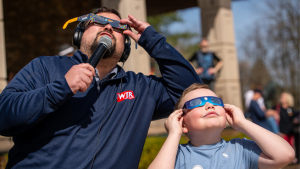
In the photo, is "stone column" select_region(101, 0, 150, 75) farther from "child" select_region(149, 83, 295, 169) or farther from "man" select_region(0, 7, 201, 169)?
"child" select_region(149, 83, 295, 169)

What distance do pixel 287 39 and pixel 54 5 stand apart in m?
21.8

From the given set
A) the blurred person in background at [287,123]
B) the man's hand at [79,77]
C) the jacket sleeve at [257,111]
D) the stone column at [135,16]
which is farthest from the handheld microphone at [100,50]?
the blurred person in background at [287,123]

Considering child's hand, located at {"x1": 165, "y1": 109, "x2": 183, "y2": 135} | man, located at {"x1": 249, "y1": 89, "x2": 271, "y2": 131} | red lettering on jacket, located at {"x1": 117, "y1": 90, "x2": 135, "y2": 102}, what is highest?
red lettering on jacket, located at {"x1": 117, "y1": 90, "x2": 135, "y2": 102}

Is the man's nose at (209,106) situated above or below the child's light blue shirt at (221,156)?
above

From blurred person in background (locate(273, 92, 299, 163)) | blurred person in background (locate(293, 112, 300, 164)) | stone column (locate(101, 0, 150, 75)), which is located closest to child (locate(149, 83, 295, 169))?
stone column (locate(101, 0, 150, 75))

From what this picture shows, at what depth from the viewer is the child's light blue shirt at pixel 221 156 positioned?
217cm

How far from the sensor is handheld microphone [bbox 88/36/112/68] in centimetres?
207

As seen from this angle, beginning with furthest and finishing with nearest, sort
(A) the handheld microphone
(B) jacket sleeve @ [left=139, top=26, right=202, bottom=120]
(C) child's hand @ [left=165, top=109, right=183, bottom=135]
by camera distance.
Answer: (B) jacket sleeve @ [left=139, top=26, right=202, bottom=120] → (C) child's hand @ [left=165, top=109, right=183, bottom=135] → (A) the handheld microphone

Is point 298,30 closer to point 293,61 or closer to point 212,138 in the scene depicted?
point 293,61

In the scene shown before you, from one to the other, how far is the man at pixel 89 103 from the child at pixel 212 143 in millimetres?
284

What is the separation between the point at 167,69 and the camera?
8.33ft

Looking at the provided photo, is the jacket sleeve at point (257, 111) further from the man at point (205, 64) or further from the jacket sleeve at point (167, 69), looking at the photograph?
the jacket sleeve at point (167, 69)

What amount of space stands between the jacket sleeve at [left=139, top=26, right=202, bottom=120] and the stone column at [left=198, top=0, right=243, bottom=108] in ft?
24.2

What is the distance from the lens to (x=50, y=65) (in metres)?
2.34
